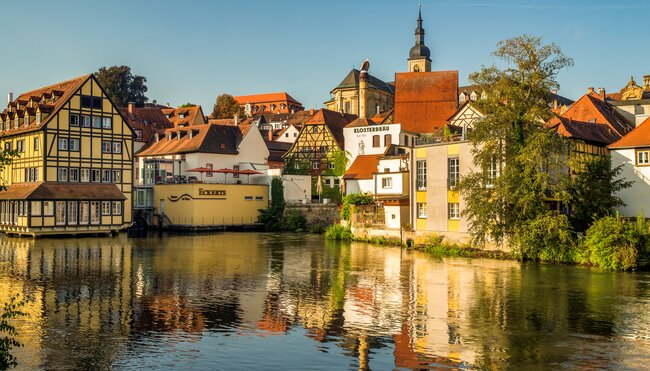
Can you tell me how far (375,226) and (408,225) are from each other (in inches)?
149

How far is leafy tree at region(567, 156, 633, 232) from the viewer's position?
36031mm

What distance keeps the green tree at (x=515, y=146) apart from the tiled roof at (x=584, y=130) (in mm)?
4725

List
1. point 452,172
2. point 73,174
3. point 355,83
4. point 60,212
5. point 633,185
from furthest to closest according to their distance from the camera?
point 355,83 < point 73,174 < point 60,212 < point 452,172 < point 633,185

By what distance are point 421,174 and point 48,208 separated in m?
29.0

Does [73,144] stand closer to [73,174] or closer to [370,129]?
[73,174]

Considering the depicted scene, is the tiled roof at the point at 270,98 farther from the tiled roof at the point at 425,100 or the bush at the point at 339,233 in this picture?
the bush at the point at 339,233

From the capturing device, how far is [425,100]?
6694 centimetres

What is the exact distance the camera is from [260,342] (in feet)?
59.3

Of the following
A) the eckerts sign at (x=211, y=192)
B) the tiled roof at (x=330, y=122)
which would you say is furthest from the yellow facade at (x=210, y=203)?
the tiled roof at (x=330, y=122)

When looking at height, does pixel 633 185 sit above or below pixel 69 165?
below

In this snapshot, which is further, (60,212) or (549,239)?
(60,212)

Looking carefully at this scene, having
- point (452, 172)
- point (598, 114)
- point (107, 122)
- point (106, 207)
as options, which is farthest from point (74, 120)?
point (598, 114)

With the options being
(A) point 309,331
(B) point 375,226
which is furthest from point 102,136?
(A) point 309,331

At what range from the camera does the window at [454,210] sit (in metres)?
41.1
